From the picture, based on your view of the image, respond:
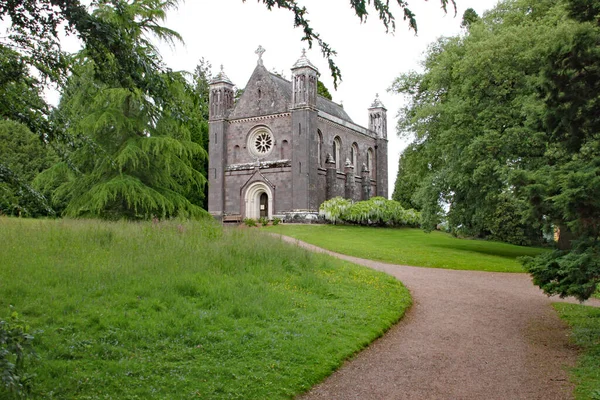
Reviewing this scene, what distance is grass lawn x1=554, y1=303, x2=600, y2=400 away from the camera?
644 centimetres

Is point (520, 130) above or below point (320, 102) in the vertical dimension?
below

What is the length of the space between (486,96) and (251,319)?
16100mm

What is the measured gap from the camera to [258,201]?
1480 inches

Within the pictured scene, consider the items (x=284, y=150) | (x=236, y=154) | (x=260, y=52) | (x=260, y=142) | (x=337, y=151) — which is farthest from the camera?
(x=337, y=151)

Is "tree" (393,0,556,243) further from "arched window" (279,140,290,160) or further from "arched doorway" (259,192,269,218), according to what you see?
"arched doorway" (259,192,269,218)

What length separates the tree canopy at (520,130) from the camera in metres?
8.14

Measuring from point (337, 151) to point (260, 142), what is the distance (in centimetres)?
659

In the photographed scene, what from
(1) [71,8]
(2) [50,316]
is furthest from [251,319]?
(1) [71,8]

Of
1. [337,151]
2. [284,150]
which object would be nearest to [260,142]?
[284,150]

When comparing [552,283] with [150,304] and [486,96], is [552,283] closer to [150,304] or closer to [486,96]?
[150,304]

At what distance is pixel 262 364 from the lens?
6488 millimetres

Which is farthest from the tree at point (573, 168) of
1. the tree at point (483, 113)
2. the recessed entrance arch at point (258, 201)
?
the recessed entrance arch at point (258, 201)

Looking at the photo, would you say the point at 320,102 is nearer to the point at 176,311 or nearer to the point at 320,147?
the point at 320,147

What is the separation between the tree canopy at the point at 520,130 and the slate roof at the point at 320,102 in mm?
10600
